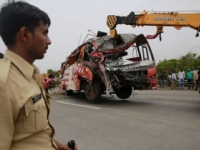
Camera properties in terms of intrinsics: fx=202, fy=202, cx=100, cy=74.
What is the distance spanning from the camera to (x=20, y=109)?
0.92 metres

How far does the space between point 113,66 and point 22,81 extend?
267 inches

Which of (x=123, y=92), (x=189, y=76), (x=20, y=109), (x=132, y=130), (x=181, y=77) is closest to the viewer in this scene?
(x=20, y=109)

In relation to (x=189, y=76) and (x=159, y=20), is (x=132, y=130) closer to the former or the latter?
(x=159, y=20)

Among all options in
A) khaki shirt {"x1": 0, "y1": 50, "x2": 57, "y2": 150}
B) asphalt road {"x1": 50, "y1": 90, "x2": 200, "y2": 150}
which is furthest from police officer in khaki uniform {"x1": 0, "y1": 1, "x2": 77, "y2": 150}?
asphalt road {"x1": 50, "y1": 90, "x2": 200, "y2": 150}

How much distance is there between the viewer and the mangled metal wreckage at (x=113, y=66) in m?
7.56

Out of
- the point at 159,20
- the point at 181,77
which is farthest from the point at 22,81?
the point at 181,77

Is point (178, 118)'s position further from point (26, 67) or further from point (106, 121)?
point (26, 67)

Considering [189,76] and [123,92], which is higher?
[189,76]

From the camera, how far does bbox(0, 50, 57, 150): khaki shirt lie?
87cm

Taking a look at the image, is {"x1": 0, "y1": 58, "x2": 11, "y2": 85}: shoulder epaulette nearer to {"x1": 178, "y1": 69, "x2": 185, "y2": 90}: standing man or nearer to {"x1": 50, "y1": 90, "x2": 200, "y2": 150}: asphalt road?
{"x1": 50, "y1": 90, "x2": 200, "y2": 150}: asphalt road

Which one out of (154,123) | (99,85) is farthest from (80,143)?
(99,85)

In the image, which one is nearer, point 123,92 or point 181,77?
point 123,92

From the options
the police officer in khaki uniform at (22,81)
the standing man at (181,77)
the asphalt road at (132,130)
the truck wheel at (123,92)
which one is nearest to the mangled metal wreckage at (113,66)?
the truck wheel at (123,92)

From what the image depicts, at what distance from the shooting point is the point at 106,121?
206 inches
